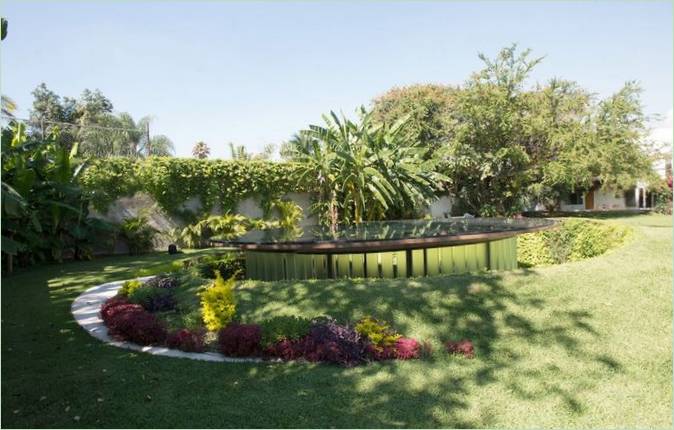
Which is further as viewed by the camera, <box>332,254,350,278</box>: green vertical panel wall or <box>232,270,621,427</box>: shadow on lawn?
<box>332,254,350,278</box>: green vertical panel wall

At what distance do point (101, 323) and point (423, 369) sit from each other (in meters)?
5.31

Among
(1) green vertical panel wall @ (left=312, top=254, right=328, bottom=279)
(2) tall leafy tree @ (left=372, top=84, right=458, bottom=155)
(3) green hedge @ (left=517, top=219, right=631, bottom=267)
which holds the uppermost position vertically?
(2) tall leafy tree @ (left=372, top=84, right=458, bottom=155)

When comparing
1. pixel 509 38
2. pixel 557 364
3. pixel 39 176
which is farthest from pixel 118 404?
pixel 509 38

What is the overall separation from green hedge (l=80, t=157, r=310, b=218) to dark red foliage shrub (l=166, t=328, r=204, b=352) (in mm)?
12351

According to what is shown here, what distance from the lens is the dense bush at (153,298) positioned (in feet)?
24.7

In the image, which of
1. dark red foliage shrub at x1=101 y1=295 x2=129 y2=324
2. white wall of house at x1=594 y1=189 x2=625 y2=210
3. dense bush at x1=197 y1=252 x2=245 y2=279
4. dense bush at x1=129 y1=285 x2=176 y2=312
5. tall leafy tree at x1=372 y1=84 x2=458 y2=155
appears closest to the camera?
dark red foliage shrub at x1=101 y1=295 x2=129 y2=324

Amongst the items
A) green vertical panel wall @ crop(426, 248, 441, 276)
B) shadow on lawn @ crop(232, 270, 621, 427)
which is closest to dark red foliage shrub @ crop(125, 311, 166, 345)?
shadow on lawn @ crop(232, 270, 621, 427)

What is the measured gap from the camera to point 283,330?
5.70m

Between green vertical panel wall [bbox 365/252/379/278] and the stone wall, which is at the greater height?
the stone wall

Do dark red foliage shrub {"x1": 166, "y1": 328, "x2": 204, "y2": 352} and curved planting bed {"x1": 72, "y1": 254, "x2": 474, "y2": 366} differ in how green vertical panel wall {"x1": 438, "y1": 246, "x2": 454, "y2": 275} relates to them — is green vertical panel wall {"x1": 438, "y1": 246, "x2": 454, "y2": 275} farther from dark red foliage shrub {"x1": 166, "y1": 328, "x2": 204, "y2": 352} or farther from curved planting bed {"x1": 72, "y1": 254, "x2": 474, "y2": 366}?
dark red foliage shrub {"x1": 166, "y1": 328, "x2": 204, "y2": 352}

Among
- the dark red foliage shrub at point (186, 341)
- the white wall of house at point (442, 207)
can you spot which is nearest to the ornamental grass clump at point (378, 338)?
the dark red foliage shrub at point (186, 341)

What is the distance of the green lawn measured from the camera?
413 cm

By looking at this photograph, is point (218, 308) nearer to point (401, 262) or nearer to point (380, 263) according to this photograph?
point (380, 263)

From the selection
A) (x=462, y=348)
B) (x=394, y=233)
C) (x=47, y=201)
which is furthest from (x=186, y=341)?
(x=47, y=201)
